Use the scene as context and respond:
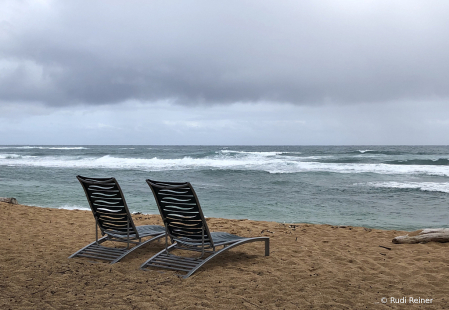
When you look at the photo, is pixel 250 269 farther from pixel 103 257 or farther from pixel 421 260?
pixel 421 260

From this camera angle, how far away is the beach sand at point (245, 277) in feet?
11.1

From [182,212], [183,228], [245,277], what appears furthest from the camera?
[183,228]

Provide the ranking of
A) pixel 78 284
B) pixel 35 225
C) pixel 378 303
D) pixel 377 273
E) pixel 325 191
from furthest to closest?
pixel 325 191 < pixel 35 225 < pixel 377 273 < pixel 78 284 < pixel 378 303

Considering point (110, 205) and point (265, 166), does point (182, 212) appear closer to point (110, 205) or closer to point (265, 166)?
point (110, 205)

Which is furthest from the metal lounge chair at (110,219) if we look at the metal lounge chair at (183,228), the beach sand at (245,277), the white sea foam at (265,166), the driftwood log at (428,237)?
the white sea foam at (265,166)

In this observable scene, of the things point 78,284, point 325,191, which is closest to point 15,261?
point 78,284

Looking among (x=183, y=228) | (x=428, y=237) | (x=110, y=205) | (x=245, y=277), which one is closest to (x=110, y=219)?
(x=110, y=205)

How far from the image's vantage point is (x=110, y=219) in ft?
16.0

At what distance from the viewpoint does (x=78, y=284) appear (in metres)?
3.84

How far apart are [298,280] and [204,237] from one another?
3.92 ft

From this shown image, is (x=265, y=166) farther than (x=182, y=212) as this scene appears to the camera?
Yes

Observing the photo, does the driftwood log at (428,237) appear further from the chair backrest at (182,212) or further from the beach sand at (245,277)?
the chair backrest at (182,212)

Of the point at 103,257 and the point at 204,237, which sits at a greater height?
the point at 204,237

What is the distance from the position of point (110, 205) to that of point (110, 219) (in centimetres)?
24
